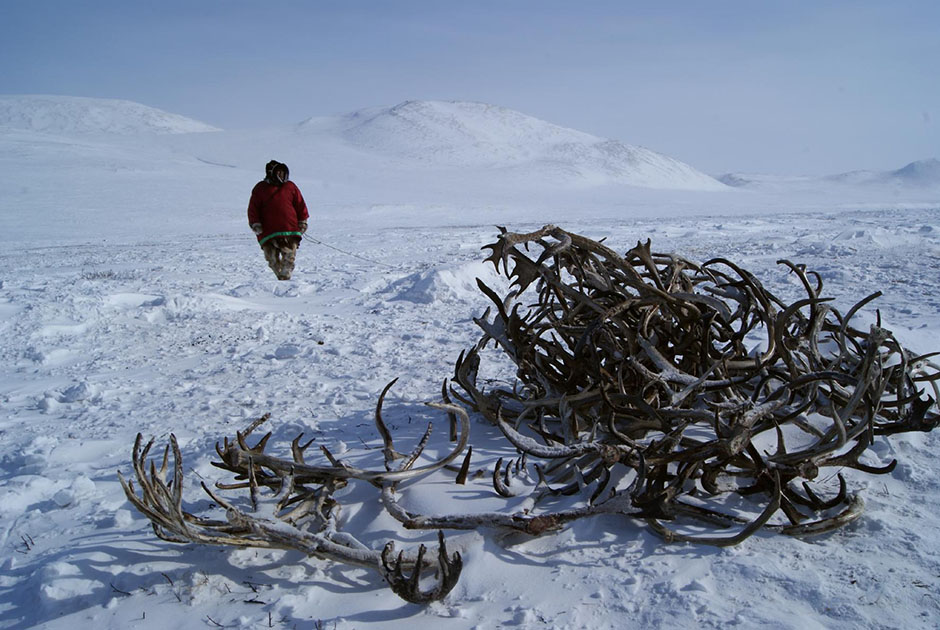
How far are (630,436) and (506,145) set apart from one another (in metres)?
74.8

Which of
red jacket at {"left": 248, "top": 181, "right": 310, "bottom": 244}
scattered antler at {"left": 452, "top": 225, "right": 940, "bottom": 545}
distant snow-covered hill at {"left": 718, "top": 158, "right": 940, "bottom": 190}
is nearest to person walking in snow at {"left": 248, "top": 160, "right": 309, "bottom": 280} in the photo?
red jacket at {"left": 248, "top": 181, "right": 310, "bottom": 244}

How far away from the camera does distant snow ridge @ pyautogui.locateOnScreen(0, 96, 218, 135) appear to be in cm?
8206

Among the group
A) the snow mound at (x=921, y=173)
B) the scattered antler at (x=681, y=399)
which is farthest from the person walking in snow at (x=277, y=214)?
the snow mound at (x=921, y=173)

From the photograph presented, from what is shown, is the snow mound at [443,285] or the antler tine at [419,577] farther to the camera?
the snow mound at [443,285]

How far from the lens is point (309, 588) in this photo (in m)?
2.03

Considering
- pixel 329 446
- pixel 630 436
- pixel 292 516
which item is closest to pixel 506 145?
pixel 329 446

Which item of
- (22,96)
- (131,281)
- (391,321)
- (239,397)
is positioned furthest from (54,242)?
→ (22,96)

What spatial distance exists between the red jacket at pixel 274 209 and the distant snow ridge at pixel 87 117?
274ft

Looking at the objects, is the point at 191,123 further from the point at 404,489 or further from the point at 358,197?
the point at 404,489

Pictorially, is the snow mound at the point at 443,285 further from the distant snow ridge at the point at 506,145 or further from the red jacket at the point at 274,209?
the distant snow ridge at the point at 506,145

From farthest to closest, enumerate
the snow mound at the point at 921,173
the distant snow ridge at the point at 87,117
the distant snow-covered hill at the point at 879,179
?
the snow mound at the point at 921,173 → the distant snow-covered hill at the point at 879,179 → the distant snow ridge at the point at 87,117

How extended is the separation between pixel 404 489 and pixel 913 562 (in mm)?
1737

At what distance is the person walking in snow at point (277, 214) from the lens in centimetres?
632

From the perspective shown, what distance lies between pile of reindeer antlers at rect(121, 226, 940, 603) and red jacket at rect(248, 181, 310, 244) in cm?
373
